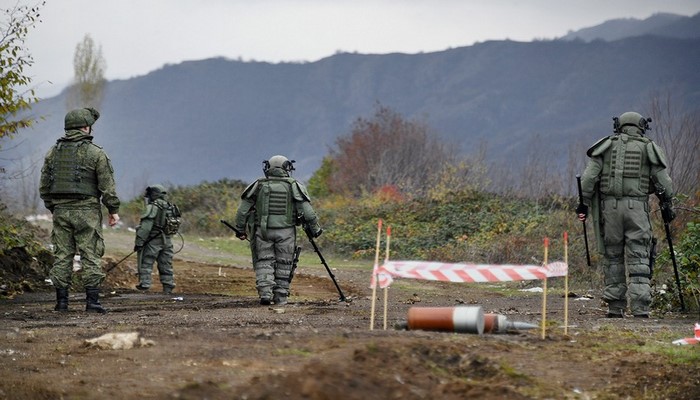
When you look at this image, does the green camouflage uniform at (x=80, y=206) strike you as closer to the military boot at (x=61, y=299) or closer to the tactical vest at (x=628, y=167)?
the military boot at (x=61, y=299)

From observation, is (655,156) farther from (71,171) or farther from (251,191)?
(71,171)

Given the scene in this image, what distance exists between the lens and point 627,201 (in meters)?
15.7

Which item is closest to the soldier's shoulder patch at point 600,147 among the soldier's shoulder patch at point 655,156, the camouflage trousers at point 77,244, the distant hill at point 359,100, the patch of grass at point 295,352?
the soldier's shoulder patch at point 655,156

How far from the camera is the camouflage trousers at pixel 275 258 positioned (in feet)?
59.1

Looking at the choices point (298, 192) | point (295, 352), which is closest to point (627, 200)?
point (298, 192)

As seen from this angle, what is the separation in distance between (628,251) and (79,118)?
728cm

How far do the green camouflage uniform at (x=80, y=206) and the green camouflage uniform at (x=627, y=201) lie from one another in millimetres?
6233

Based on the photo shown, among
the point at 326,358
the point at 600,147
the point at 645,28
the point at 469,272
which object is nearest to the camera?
the point at 326,358

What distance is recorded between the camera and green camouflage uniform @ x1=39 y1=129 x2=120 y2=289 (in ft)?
53.4

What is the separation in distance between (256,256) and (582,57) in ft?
472

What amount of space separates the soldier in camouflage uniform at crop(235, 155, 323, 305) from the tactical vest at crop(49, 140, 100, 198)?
2.54 m

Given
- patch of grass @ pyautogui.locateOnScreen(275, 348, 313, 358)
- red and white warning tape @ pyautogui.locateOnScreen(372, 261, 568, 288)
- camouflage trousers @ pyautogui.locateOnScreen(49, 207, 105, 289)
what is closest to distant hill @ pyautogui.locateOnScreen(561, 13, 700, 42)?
camouflage trousers @ pyautogui.locateOnScreen(49, 207, 105, 289)

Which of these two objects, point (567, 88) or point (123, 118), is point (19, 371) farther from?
point (123, 118)

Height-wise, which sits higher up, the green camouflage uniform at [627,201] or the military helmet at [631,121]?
the military helmet at [631,121]
